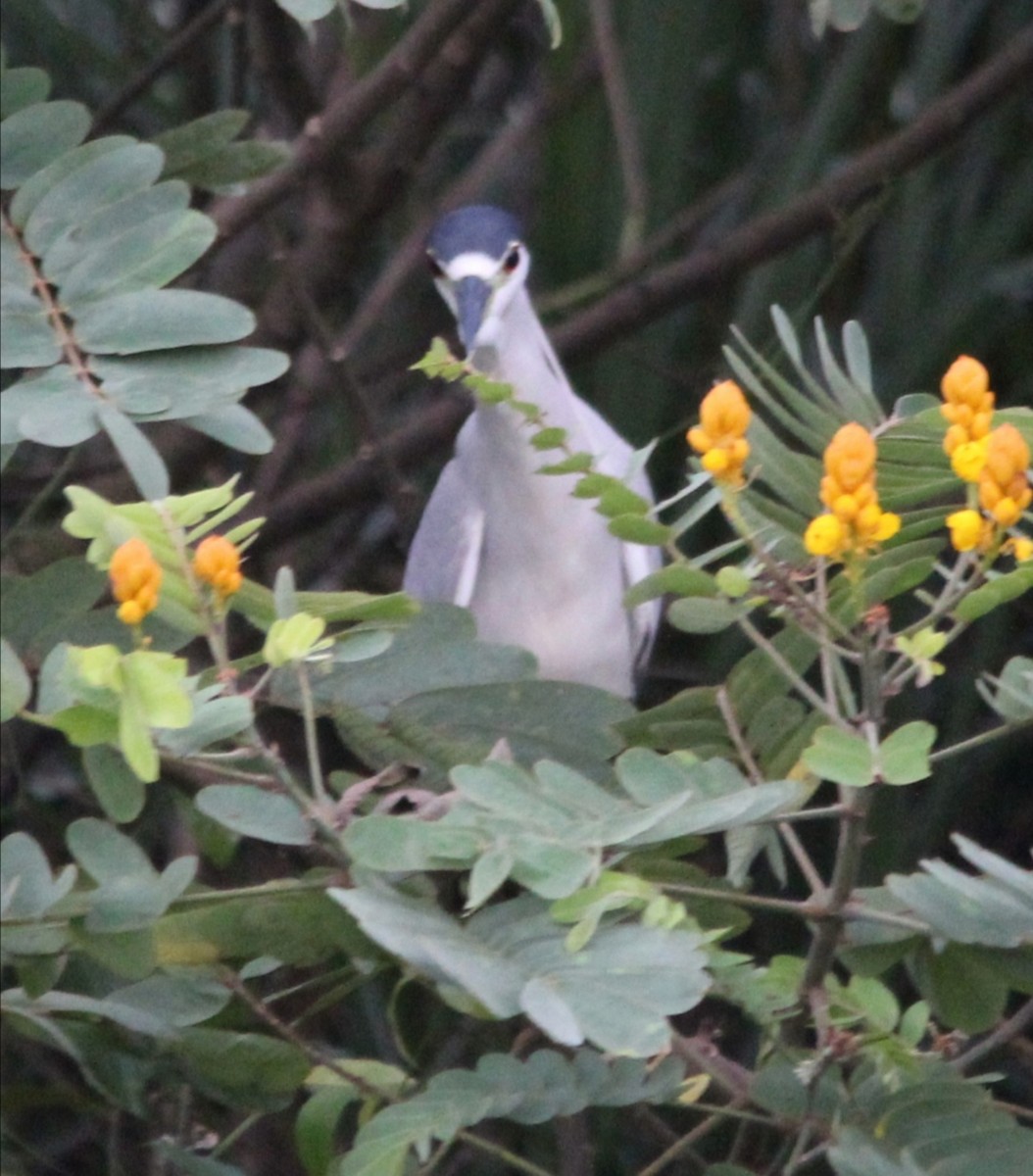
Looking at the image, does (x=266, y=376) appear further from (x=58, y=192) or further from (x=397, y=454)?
(x=397, y=454)

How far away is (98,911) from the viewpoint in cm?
96

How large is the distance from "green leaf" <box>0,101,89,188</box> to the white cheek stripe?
523mm

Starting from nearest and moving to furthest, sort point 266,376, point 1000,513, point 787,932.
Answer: point 1000,513
point 266,376
point 787,932

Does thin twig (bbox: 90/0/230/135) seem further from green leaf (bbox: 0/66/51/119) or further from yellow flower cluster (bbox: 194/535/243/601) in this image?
yellow flower cluster (bbox: 194/535/243/601)

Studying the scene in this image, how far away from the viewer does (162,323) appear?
3.58ft

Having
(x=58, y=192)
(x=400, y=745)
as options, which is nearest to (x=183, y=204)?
(x=58, y=192)

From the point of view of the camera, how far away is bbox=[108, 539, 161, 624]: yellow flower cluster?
77 centimetres

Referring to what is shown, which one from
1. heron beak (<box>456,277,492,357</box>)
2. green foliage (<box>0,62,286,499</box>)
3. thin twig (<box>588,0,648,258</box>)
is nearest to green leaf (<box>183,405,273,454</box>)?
green foliage (<box>0,62,286,499</box>)

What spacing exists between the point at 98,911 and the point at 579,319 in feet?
4.86

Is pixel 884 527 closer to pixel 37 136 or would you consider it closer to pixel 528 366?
pixel 37 136

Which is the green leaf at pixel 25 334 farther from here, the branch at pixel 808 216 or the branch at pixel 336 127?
the branch at pixel 808 216

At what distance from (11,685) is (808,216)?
5.11 ft

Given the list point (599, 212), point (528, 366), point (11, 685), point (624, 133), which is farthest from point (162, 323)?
point (599, 212)

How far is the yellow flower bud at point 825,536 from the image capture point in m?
0.76
